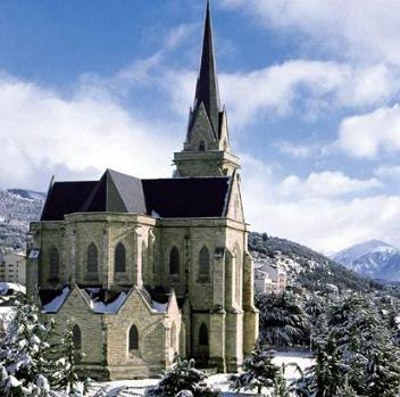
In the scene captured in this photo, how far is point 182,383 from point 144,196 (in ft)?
84.5

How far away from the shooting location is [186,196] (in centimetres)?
5744

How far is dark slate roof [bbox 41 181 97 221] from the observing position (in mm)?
58000

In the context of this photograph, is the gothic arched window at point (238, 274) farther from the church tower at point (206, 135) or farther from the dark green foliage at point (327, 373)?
the dark green foliage at point (327, 373)

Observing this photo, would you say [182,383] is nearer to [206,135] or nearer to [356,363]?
[356,363]

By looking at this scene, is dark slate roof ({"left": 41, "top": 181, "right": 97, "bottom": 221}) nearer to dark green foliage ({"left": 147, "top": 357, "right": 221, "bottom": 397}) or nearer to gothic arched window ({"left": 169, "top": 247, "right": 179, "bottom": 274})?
gothic arched window ({"left": 169, "top": 247, "right": 179, "bottom": 274})

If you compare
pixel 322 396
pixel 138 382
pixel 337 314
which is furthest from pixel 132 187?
pixel 322 396

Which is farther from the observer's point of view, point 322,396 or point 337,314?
→ point 337,314

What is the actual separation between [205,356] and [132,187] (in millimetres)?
13208

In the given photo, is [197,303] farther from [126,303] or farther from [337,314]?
[337,314]

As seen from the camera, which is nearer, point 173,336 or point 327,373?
point 327,373

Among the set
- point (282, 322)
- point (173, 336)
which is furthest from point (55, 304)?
point (282, 322)

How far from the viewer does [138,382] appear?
48250 millimetres

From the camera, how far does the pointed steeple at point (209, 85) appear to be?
67438 millimetres

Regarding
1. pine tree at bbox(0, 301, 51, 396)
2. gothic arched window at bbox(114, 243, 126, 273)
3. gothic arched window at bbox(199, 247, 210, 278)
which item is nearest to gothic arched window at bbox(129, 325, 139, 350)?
gothic arched window at bbox(114, 243, 126, 273)
